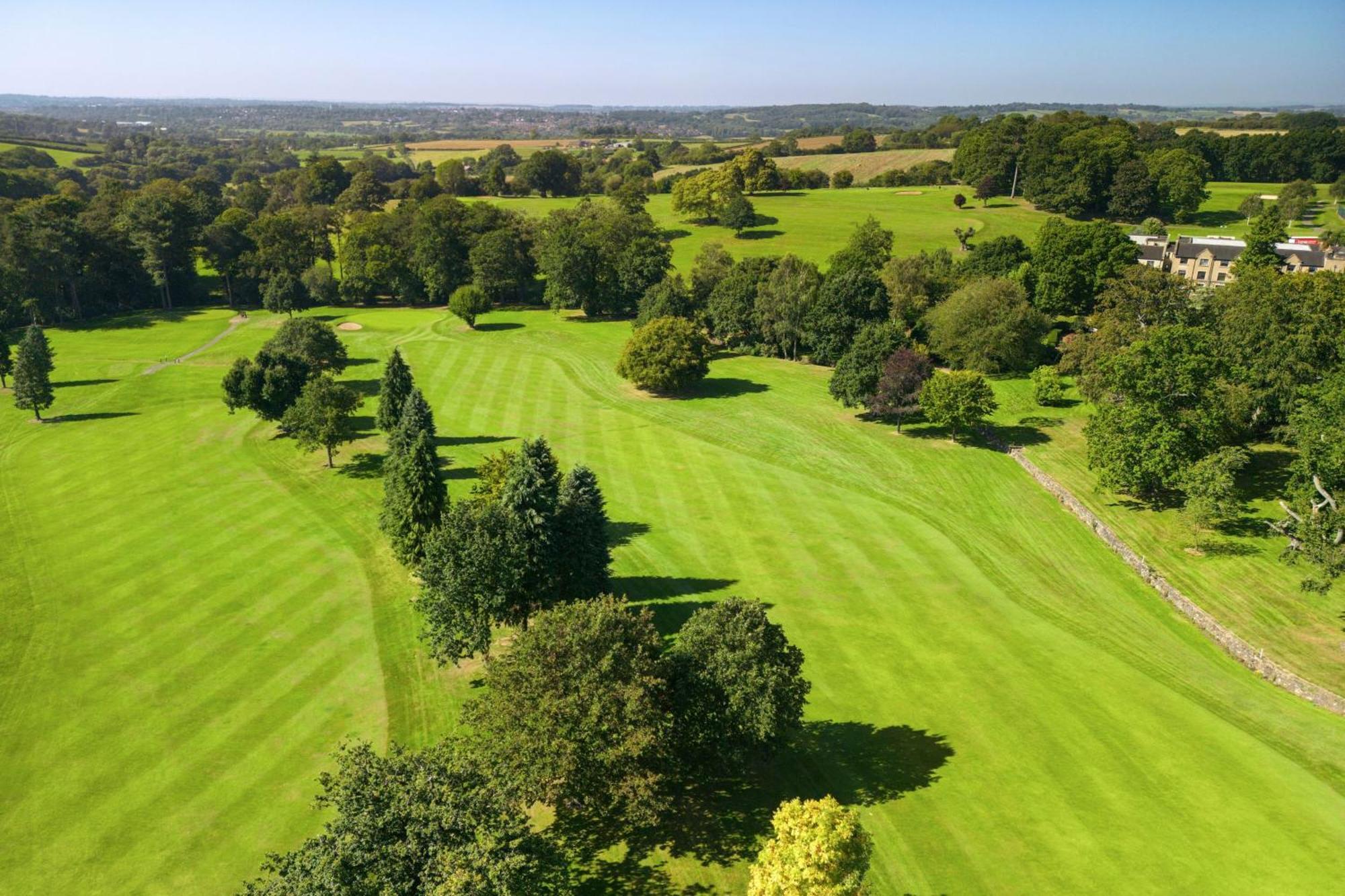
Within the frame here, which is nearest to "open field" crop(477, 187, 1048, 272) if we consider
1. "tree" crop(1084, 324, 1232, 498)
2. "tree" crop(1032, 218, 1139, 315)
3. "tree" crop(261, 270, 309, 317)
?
"tree" crop(1032, 218, 1139, 315)

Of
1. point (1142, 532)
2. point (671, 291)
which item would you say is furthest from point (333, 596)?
point (671, 291)

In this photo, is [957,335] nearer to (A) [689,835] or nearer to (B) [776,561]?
(B) [776,561]

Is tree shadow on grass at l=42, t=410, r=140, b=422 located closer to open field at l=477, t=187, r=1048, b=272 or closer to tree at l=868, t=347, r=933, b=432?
tree at l=868, t=347, r=933, b=432

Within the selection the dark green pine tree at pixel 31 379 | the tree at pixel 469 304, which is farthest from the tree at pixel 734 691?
the tree at pixel 469 304

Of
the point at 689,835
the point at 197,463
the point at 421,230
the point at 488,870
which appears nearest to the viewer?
the point at 488,870

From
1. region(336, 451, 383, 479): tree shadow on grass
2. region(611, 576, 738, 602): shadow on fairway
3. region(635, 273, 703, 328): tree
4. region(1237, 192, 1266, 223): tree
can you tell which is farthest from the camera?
region(1237, 192, 1266, 223): tree

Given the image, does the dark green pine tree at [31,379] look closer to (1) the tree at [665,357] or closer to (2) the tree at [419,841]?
(1) the tree at [665,357]

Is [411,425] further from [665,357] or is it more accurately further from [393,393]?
[665,357]
